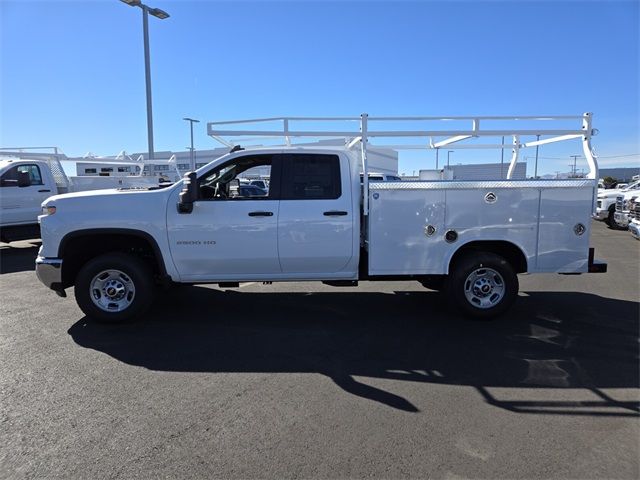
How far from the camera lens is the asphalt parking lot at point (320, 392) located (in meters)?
2.93

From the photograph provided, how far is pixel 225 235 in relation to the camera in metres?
5.46

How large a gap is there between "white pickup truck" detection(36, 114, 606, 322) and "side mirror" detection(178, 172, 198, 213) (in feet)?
0.08

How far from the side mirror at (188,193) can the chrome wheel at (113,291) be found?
1.12 metres

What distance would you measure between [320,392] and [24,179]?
1111 centimetres

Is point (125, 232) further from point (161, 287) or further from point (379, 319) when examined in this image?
point (379, 319)

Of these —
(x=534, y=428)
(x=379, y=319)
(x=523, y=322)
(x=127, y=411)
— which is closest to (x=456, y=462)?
(x=534, y=428)

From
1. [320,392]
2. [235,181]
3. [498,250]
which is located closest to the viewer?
[320,392]

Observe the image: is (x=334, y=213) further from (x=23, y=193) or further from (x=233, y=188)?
(x=23, y=193)

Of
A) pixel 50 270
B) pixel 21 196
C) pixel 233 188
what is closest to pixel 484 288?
pixel 233 188

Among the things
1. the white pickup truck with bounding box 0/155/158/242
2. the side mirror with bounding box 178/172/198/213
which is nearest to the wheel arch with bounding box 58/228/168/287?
the side mirror with bounding box 178/172/198/213

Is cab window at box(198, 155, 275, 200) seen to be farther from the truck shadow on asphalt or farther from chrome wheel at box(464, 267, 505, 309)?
chrome wheel at box(464, 267, 505, 309)

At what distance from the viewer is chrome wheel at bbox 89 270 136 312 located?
5539mm

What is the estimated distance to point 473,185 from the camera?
5535 millimetres

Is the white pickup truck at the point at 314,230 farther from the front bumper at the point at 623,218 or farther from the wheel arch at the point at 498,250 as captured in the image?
the front bumper at the point at 623,218
